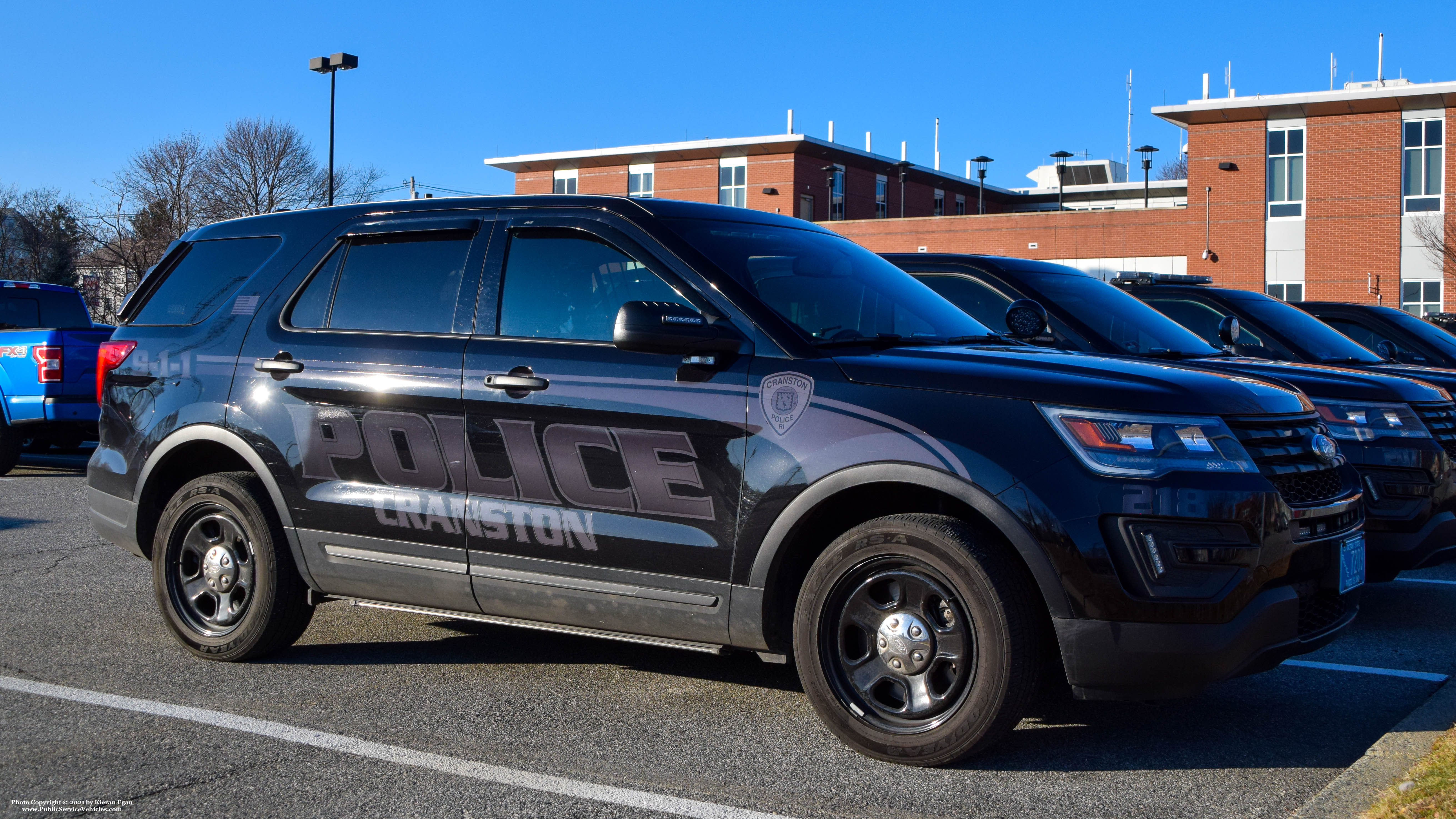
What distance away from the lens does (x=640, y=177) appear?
6575 cm

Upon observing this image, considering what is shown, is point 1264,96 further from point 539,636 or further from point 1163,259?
point 539,636

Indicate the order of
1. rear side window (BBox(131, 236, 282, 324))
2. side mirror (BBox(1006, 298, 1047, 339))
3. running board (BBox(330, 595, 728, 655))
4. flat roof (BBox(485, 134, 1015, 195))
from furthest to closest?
flat roof (BBox(485, 134, 1015, 195)), side mirror (BBox(1006, 298, 1047, 339)), rear side window (BBox(131, 236, 282, 324)), running board (BBox(330, 595, 728, 655))

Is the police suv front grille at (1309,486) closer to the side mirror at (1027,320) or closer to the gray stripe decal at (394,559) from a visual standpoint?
the side mirror at (1027,320)

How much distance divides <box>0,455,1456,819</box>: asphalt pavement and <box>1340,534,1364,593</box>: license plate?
22.4 inches

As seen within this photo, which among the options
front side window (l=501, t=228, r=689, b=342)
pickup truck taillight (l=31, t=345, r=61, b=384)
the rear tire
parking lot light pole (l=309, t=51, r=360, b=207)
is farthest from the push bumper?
parking lot light pole (l=309, t=51, r=360, b=207)

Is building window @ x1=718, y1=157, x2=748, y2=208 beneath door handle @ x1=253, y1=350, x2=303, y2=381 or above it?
above

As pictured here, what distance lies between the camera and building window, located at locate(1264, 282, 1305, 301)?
46.5 meters

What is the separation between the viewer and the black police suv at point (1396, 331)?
1090 centimetres

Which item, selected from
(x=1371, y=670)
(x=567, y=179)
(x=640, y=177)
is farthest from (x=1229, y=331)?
(x=567, y=179)

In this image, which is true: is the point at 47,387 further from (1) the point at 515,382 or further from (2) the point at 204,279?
(1) the point at 515,382

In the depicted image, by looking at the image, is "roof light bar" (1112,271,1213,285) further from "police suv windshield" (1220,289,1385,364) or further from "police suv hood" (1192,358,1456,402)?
"police suv hood" (1192,358,1456,402)

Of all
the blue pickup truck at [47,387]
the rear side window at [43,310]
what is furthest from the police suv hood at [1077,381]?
the rear side window at [43,310]

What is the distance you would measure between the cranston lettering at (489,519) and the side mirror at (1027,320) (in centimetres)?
259

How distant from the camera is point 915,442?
13.1 feet
